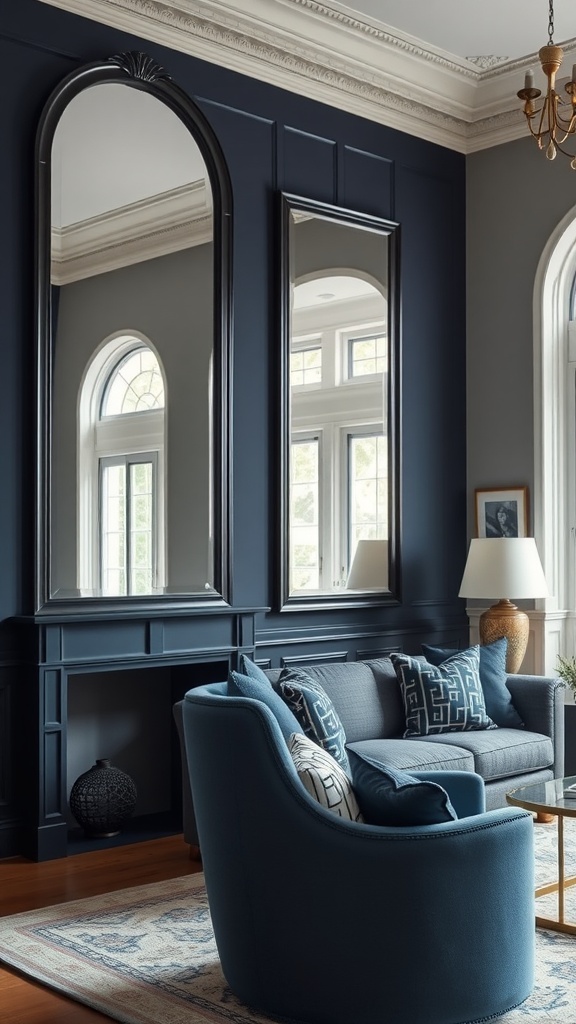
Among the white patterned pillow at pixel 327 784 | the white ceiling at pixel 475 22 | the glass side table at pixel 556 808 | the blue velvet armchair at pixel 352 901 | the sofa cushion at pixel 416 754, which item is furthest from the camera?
the white ceiling at pixel 475 22

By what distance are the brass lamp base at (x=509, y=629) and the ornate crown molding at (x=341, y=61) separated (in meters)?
2.82

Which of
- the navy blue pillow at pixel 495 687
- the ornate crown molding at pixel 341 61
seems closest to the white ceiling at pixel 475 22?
the ornate crown molding at pixel 341 61

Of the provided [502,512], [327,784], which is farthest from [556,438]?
[327,784]

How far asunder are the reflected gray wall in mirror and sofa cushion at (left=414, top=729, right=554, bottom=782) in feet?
3.77

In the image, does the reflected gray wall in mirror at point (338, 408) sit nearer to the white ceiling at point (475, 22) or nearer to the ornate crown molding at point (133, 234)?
the ornate crown molding at point (133, 234)

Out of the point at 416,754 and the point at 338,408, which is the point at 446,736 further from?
the point at 338,408

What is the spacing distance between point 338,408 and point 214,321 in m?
0.94

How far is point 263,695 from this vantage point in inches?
145

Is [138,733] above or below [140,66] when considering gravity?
below

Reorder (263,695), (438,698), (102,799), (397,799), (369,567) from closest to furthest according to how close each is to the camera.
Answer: (397,799)
(263,695)
(102,799)
(438,698)
(369,567)

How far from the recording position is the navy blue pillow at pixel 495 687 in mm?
5562

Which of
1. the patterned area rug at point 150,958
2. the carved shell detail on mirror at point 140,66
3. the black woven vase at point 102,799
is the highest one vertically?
the carved shell detail on mirror at point 140,66

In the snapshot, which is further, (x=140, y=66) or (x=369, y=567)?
(x=369, y=567)

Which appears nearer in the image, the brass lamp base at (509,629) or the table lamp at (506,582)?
the table lamp at (506,582)
